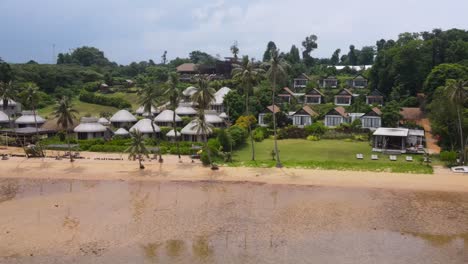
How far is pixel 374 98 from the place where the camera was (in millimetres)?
83688

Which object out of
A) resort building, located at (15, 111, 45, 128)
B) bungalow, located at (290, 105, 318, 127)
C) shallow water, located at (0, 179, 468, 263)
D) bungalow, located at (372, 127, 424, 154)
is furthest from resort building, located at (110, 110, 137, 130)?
bungalow, located at (372, 127, 424, 154)

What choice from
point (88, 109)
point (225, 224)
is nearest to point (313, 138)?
point (225, 224)

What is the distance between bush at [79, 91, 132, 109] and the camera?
95.2 meters

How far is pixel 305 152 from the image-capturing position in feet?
178

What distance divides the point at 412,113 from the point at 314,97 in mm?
19258

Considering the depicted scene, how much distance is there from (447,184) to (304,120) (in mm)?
31768

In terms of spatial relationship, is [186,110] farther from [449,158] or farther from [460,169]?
[460,169]

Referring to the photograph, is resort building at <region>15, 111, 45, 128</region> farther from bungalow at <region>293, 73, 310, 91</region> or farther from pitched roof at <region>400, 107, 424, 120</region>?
pitched roof at <region>400, 107, 424, 120</region>

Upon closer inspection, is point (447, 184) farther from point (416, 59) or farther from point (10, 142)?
point (10, 142)

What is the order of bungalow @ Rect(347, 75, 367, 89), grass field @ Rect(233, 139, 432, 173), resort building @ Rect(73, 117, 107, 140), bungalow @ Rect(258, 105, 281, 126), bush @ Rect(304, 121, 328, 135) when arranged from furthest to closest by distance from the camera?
bungalow @ Rect(347, 75, 367, 89) < bungalow @ Rect(258, 105, 281, 126) < bush @ Rect(304, 121, 328, 135) < resort building @ Rect(73, 117, 107, 140) < grass field @ Rect(233, 139, 432, 173)

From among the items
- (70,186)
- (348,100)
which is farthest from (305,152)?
(348,100)

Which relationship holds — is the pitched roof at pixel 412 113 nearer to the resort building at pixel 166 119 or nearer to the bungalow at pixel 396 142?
the bungalow at pixel 396 142

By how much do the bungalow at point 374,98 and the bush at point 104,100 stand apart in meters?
48.5

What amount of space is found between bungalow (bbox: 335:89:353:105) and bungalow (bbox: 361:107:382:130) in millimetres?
17794
